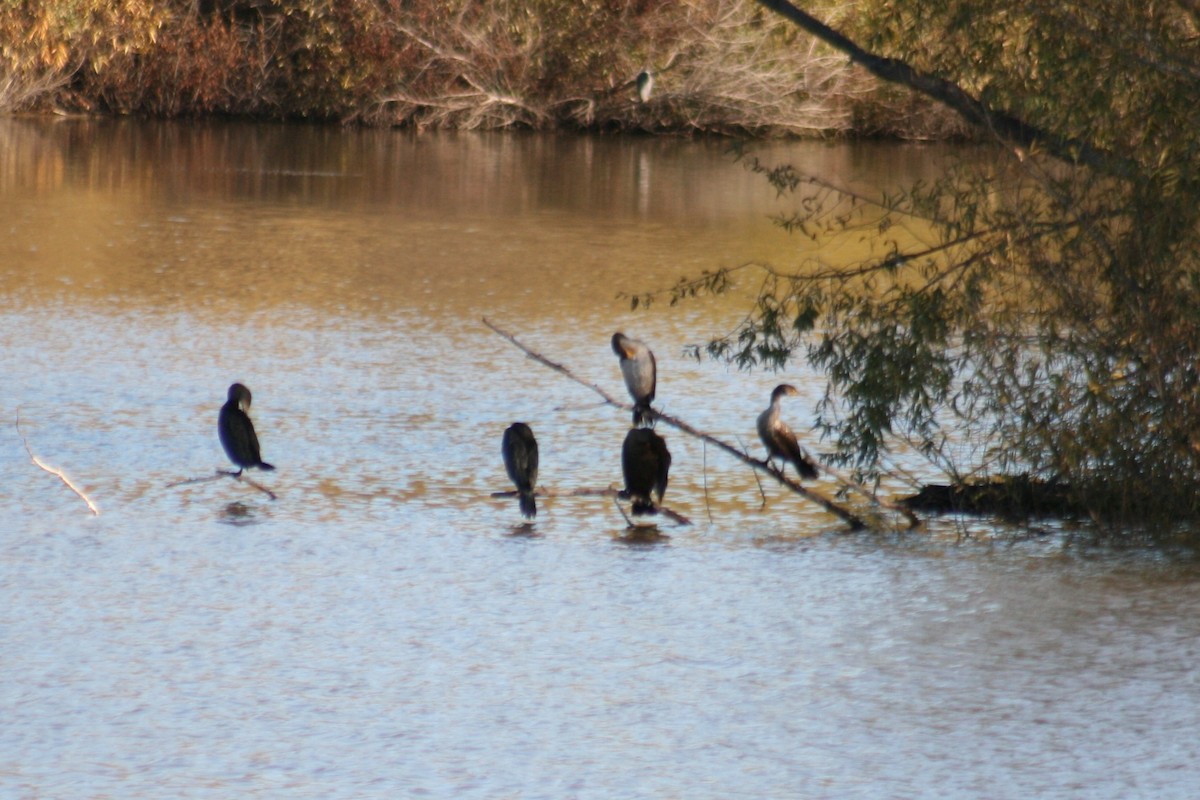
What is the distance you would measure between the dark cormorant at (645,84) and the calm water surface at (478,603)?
16.6m

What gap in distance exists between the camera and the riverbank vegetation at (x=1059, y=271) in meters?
5.83

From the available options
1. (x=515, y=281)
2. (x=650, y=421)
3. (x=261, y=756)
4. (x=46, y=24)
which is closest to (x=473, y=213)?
(x=515, y=281)

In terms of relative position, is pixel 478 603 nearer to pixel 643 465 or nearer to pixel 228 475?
pixel 643 465

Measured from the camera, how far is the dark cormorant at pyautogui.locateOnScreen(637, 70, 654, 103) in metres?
26.6

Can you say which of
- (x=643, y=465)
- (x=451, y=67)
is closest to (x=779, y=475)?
(x=643, y=465)

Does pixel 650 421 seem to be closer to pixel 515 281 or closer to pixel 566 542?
pixel 566 542

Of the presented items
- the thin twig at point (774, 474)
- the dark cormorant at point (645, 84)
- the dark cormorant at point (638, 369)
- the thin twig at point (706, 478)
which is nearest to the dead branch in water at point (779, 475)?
the thin twig at point (774, 474)

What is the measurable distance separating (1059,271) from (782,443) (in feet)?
3.64

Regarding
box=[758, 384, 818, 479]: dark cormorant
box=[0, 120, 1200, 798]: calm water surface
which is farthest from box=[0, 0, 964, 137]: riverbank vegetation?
box=[758, 384, 818, 479]: dark cormorant

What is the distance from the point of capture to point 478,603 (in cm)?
517

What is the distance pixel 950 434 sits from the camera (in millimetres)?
7316

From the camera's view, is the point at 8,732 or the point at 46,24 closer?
the point at 8,732

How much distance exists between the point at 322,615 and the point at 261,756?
1.08 metres

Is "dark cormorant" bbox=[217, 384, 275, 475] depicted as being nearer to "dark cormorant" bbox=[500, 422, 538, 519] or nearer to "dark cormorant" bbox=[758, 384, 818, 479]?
"dark cormorant" bbox=[500, 422, 538, 519]
